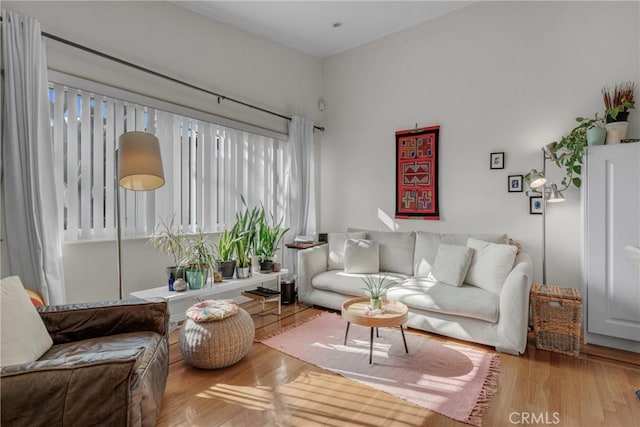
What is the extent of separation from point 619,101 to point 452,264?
74.2 inches

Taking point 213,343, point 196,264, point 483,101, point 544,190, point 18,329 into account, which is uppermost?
point 483,101

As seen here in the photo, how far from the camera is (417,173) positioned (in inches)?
159

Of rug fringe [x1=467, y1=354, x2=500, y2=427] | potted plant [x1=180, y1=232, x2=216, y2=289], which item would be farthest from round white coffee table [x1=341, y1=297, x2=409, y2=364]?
potted plant [x1=180, y1=232, x2=216, y2=289]

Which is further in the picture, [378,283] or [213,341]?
[378,283]

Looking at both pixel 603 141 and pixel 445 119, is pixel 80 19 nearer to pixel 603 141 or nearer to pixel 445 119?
pixel 445 119

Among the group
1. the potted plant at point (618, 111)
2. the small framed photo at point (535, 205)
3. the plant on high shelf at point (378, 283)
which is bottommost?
the plant on high shelf at point (378, 283)

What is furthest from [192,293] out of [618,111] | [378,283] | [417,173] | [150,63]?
[618,111]

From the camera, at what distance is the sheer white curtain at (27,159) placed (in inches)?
89.7

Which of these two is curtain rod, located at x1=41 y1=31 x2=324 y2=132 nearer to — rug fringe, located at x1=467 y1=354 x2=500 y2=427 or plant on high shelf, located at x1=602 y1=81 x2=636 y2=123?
plant on high shelf, located at x1=602 y1=81 x2=636 y2=123

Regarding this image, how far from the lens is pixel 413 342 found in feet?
9.18

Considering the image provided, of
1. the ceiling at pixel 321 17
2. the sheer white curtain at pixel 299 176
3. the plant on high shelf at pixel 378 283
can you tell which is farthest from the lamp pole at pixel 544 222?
the sheer white curtain at pixel 299 176

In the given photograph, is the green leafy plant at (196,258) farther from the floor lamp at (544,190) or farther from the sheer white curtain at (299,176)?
the floor lamp at (544,190)

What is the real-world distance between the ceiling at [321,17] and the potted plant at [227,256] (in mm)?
2380

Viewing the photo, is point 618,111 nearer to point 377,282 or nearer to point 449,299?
point 449,299
